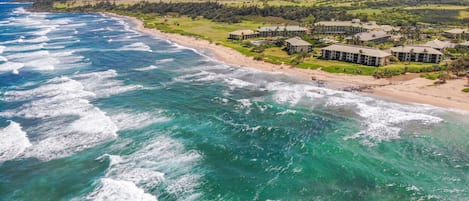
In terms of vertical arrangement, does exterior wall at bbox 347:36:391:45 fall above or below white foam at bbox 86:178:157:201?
above

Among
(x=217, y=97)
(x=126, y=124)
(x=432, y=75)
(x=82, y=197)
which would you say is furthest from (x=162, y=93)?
(x=432, y=75)

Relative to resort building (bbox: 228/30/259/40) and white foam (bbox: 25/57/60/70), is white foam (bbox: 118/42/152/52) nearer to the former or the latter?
white foam (bbox: 25/57/60/70)

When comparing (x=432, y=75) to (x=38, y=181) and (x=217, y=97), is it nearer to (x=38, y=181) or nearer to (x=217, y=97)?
(x=217, y=97)

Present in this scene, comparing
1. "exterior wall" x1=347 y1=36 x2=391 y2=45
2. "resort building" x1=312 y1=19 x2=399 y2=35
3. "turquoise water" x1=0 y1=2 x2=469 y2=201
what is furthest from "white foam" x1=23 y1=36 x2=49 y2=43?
"exterior wall" x1=347 y1=36 x2=391 y2=45

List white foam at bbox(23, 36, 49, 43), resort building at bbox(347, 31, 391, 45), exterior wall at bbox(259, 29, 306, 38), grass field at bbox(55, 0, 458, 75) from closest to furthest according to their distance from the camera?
grass field at bbox(55, 0, 458, 75) → resort building at bbox(347, 31, 391, 45) → exterior wall at bbox(259, 29, 306, 38) → white foam at bbox(23, 36, 49, 43)

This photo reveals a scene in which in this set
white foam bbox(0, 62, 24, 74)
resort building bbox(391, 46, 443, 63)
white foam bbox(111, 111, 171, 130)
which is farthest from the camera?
resort building bbox(391, 46, 443, 63)

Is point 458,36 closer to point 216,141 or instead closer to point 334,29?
point 334,29

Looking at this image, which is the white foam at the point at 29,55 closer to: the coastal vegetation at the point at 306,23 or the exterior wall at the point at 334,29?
the coastal vegetation at the point at 306,23
